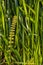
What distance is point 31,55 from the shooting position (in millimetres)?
960

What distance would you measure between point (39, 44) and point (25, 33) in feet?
0.34

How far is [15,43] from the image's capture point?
1.03 meters

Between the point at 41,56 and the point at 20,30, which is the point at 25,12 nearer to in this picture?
the point at 20,30

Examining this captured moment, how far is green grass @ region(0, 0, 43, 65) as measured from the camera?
0.94 m

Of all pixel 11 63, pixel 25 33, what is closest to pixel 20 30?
pixel 25 33

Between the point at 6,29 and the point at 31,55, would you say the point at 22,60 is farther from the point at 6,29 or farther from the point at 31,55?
the point at 6,29

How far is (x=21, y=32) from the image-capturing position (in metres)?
1.00

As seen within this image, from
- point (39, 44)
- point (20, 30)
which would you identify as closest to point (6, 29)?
point (20, 30)

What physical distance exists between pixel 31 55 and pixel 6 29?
15 centimetres

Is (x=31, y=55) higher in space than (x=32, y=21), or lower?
lower

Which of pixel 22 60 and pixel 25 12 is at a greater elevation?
pixel 25 12

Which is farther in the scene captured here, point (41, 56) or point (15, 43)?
point (15, 43)

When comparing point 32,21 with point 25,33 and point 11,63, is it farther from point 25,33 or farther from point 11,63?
point 11,63

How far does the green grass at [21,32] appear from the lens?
3.07ft
